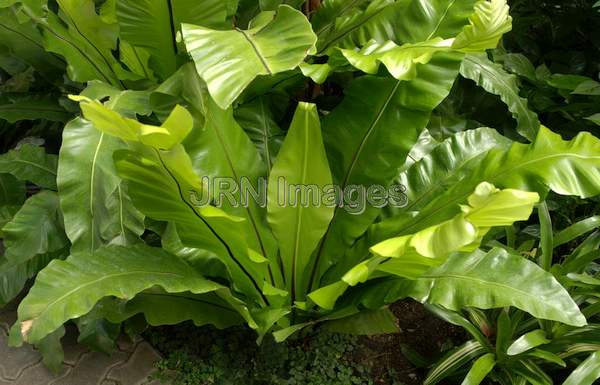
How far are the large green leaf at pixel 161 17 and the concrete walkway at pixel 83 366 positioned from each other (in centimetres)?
110

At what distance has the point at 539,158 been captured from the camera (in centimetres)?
152

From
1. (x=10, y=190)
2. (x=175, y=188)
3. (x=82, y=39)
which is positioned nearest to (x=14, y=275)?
(x=10, y=190)

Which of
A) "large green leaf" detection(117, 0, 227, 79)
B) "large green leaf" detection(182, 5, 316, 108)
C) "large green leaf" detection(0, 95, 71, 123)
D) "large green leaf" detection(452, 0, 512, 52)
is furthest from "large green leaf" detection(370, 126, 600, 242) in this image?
"large green leaf" detection(0, 95, 71, 123)

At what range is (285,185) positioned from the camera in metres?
1.59

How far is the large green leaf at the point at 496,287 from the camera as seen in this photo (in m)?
1.43

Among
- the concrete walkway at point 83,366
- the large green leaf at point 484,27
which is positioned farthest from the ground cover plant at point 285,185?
the concrete walkway at point 83,366

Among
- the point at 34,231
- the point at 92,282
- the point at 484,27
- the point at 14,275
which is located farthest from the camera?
the point at 14,275

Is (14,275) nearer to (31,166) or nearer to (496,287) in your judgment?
(31,166)

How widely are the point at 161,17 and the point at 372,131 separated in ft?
2.28

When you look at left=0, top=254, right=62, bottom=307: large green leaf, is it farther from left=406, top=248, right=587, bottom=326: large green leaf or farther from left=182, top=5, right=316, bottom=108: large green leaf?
left=406, top=248, right=587, bottom=326: large green leaf

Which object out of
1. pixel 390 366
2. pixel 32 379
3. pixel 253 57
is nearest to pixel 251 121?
pixel 253 57

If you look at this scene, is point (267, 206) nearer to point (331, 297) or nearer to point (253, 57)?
point (331, 297)

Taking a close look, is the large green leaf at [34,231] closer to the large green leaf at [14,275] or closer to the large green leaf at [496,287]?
the large green leaf at [14,275]

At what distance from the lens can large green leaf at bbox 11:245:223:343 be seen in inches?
53.6
